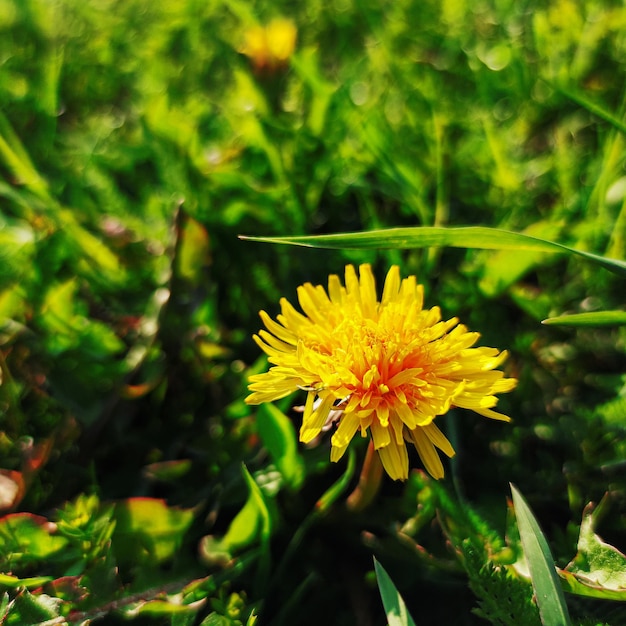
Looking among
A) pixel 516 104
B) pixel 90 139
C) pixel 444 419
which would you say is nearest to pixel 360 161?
pixel 516 104

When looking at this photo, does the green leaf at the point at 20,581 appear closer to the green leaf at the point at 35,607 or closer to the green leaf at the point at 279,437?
the green leaf at the point at 35,607

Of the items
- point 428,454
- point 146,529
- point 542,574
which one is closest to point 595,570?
point 542,574

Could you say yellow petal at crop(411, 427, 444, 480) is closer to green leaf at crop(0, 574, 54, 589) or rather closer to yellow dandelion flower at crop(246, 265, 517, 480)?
yellow dandelion flower at crop(246, 265, 517, 480)

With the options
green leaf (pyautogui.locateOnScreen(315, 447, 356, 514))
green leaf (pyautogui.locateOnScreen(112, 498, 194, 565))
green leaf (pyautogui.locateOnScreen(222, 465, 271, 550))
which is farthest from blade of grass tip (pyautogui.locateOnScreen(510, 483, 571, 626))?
green leaf (pyautogui.locateOnScreen(112, 498, 194, 565))

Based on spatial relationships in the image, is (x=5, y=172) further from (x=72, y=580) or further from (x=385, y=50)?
(x=72, y=580)

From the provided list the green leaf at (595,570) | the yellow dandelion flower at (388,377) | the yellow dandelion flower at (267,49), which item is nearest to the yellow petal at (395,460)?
the yellow dandelion flower at (388,377)

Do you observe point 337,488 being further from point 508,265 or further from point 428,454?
point 508,265
